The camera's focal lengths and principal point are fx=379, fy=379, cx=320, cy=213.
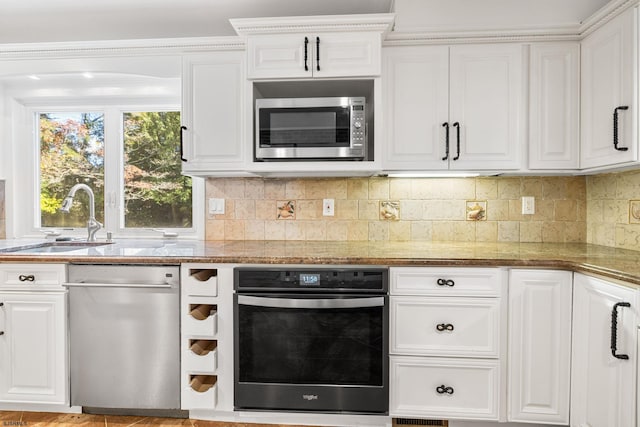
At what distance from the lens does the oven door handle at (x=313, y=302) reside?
5.85ft

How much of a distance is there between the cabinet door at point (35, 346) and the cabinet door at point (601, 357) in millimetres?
2442

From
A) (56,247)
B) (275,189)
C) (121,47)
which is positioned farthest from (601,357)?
(56,247)

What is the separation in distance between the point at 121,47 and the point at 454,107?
76.5 inches

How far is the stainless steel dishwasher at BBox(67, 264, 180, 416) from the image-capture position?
1.87 m

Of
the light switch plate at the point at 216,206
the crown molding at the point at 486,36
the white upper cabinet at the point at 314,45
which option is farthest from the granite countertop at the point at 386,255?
the crown molding at the point at 486,36

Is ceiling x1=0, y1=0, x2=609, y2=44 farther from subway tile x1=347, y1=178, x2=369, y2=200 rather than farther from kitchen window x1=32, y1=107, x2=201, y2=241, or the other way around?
subway tile x1=347, y1=178, x2=369, y2=200

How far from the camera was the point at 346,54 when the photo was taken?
201cm

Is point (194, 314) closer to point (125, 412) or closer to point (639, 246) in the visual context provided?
point (125, 412)

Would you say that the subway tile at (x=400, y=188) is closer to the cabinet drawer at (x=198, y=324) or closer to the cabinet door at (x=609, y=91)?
the cabinet door at (x=609, y=91)

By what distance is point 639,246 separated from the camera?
195 cm

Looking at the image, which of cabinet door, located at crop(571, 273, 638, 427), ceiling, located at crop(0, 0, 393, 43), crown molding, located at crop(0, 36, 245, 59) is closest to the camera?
cabinet door, located at crop(571, 273, 638, 427)

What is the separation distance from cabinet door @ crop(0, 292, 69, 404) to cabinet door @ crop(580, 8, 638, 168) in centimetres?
276

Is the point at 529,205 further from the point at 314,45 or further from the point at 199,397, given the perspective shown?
the point at 199,397

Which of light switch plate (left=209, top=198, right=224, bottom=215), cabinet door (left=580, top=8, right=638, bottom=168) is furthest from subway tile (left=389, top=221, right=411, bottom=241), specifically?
light switch plate (left=209, top=198, right=224, bottom=215)
